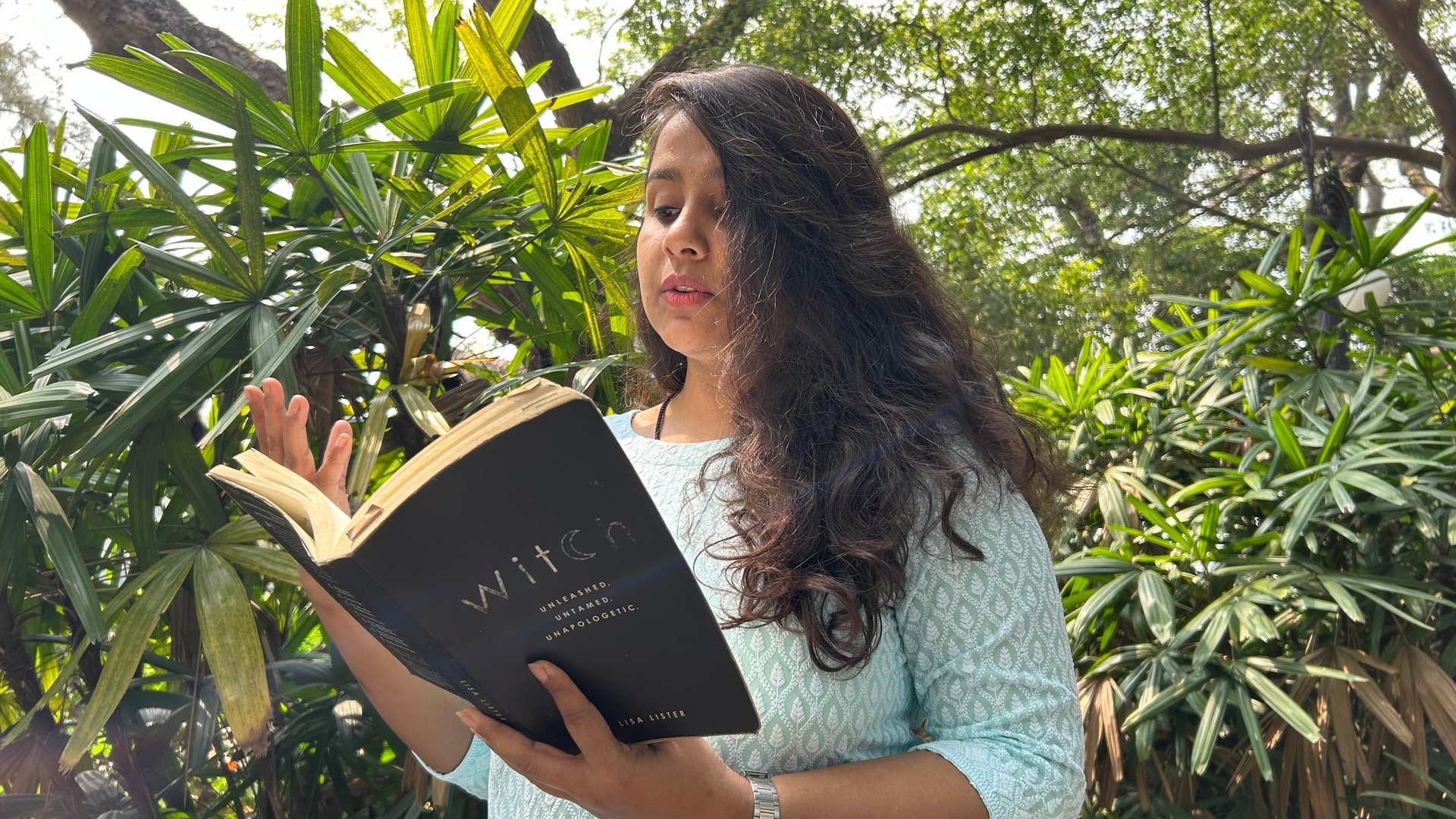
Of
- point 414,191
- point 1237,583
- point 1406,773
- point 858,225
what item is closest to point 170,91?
point 414,191

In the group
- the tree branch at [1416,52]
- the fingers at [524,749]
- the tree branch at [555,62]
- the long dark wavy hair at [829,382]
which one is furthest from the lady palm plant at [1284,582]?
the tree branch at [1416,52]

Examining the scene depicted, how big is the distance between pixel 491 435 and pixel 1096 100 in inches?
237

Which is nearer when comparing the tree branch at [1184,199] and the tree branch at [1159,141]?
the tree branch at [1159,141]

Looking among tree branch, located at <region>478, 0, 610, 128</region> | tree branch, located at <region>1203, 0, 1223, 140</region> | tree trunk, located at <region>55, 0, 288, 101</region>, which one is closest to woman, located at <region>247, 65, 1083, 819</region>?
tree trunk, located at <region>55, 0, 288, 101</region>

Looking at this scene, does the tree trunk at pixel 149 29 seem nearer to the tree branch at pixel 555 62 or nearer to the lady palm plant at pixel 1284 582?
the tree branch at pixel 555 62

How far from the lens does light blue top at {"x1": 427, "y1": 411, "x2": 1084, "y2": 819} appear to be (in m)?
0.80

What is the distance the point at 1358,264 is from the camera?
2201mm

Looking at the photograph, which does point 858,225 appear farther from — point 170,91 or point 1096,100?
point 1096,100

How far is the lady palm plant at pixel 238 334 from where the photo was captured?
1290 millimetres

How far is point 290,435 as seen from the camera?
94 cm

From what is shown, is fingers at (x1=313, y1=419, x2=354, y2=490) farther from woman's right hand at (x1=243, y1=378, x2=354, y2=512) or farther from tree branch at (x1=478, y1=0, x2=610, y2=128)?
tree branch at (x1=478, y1=0, x2=610, y2=128)

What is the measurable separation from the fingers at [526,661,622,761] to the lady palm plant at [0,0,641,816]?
24.3 inches

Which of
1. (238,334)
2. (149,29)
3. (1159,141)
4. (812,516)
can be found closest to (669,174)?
(812,516)

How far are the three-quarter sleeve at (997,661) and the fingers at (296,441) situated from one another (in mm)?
486
